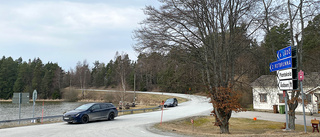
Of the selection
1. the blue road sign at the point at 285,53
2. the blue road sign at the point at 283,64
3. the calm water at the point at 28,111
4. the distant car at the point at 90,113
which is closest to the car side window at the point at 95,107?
the distant car at the point at 90,113

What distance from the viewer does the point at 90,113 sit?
55.8ft

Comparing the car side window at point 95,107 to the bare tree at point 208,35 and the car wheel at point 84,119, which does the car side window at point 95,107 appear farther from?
the bare tree at point 208,35

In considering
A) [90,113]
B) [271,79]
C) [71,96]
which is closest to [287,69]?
[271,79]

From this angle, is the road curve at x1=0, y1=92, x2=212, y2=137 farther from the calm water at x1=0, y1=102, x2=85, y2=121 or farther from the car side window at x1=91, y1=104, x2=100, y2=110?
the calm water at x1=0, y1=102, x2=85, y2=121

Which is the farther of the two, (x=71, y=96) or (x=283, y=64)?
(x=71, y=96)

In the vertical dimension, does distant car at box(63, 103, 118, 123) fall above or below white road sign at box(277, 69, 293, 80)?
below

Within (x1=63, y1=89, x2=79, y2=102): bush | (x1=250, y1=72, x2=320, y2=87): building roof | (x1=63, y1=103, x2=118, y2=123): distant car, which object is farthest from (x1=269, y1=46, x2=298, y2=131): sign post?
(x1=63, y1=89, x2=79, y2=102): bush

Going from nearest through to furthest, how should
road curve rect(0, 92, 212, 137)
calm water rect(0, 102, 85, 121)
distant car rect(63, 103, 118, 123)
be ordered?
road curve rect(0, 92, 212, 137), distant car rect(63, 103, 118, 123), calm water rect(0, 102, 85, 121)

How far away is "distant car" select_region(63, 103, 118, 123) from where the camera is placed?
16125mm

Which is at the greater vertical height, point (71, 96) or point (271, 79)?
point (271, 79)

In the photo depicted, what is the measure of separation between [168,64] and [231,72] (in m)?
3.54

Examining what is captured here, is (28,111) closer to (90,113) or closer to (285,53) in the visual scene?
(90,113)

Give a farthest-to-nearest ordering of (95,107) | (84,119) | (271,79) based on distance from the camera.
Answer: (271,79)
(95,107)
(84,119)

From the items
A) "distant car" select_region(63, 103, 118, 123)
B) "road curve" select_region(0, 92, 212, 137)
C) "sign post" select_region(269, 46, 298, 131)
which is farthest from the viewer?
"distant car" select_region(63, 103, 118, 123)
